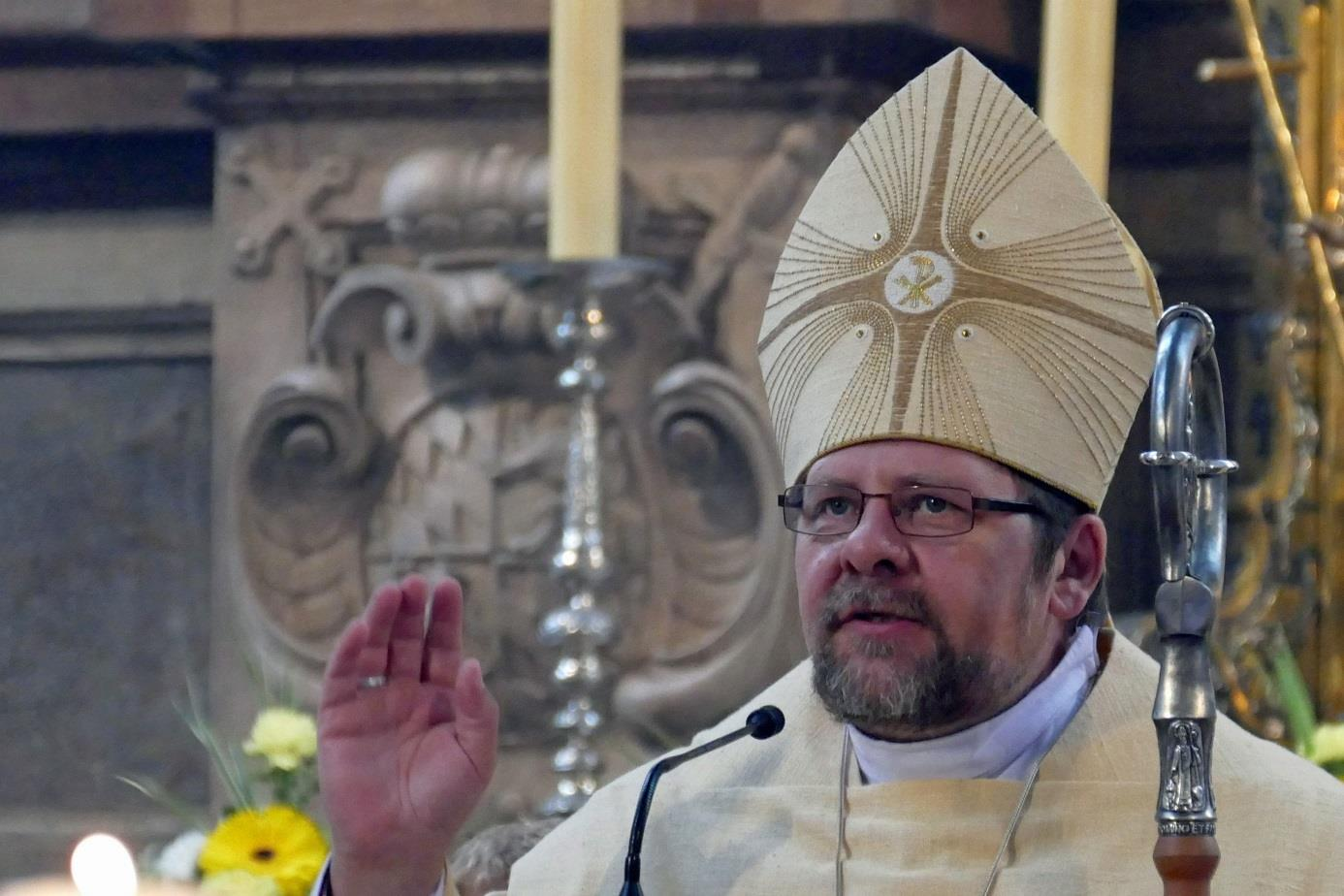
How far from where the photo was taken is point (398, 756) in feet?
8.25

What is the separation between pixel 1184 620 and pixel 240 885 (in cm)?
143

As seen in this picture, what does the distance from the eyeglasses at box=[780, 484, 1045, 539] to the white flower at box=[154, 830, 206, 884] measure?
98 cm

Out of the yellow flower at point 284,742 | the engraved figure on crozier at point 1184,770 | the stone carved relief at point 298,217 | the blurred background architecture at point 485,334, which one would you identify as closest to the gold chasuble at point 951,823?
→ the yellow flower at point 284,742

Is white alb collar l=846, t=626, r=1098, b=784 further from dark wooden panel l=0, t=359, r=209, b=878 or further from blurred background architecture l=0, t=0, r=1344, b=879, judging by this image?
dark wooden panel l=0, t=359, r=209, b=878

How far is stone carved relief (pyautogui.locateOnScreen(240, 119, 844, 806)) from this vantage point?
404 centimetres

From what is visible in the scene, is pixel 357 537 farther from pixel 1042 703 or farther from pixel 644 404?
pixel 1042 703

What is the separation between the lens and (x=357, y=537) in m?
4.21

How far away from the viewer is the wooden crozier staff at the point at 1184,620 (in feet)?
6.23

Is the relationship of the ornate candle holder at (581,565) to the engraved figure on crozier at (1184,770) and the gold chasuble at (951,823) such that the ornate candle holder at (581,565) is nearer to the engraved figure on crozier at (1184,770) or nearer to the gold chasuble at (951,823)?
the gold chasuble at (951,823)

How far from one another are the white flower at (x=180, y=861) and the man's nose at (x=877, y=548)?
1035mm

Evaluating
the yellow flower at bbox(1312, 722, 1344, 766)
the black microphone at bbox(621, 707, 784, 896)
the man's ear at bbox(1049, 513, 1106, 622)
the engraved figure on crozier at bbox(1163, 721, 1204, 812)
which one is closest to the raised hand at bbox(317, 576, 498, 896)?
the black microphone at bbox(621, 707, 784, 896)

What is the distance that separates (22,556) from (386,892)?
212 cm

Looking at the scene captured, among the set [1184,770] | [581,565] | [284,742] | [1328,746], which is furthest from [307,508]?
[1184,770]

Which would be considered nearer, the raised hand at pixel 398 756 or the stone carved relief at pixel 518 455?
the raised hand at pixel 398 756
